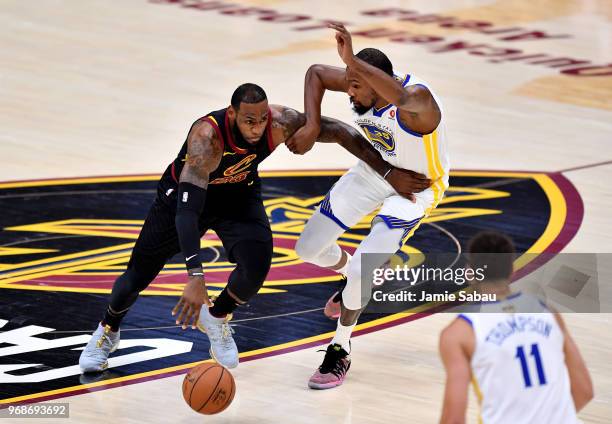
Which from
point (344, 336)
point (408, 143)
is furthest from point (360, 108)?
point (344, 336)

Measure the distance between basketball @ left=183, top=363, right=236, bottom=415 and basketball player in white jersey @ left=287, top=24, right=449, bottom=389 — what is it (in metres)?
0.77

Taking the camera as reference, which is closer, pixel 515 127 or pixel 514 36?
pixel 515 127

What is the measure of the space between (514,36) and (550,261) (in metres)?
8.80

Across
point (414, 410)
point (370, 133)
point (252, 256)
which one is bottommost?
point (414, 410)

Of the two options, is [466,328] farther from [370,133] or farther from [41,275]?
[41,275]

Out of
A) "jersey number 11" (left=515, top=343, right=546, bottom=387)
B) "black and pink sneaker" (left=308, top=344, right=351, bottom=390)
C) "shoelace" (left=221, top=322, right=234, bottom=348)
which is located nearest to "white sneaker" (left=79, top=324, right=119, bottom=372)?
"shoelace" (left=221, top=322, right=234, bottom=348)

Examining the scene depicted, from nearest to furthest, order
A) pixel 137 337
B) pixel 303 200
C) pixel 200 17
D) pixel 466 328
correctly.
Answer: pixel 466 328 < pixel 137 337 < pixel 303 200 < pixel 200 17

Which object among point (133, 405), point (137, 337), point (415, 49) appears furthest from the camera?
point (415, 49)

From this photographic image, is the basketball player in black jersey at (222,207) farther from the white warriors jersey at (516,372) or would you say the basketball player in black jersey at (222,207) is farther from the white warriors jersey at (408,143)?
the white warriors jersey at (516,372)

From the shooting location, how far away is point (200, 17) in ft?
62.1

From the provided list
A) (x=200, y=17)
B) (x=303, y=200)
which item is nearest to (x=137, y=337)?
(x=303, y=200)

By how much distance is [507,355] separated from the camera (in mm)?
5156

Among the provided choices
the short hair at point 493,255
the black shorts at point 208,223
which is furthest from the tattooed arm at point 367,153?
the short hair at point 493,255

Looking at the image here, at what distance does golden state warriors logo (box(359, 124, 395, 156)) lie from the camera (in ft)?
27.5
